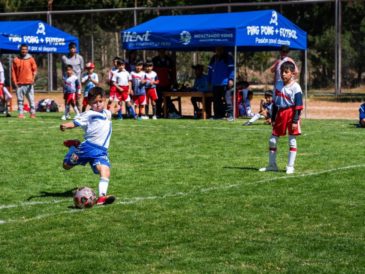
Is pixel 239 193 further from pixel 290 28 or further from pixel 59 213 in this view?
pixel 290 28

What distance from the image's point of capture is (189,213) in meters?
10.2

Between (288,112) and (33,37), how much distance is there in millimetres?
17717

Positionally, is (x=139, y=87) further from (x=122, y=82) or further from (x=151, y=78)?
(x=122, y=82)

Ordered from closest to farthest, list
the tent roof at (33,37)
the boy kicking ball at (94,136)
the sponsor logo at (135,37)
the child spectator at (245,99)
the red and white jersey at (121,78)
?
the boy kicking ball at (94,136), the red and white jersey at (121,78), the sponsor logo at (135,37), the child spectator at (245,99), the tent roof at (33,37)

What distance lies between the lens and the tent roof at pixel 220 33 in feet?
84.1

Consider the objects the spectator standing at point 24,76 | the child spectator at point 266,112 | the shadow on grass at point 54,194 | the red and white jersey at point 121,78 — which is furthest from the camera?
the spectator standing at point 24,76

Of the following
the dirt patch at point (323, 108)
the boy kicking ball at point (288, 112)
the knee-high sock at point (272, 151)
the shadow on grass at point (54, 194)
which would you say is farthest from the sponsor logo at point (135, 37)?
the shadow on grass at point (54, 194)

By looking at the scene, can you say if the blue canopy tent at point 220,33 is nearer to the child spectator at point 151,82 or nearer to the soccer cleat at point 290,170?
the child spectator at point 151,82

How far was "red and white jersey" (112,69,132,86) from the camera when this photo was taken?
2633 centimetres

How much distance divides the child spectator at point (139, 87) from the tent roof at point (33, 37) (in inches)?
181

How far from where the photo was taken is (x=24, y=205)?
10914mm

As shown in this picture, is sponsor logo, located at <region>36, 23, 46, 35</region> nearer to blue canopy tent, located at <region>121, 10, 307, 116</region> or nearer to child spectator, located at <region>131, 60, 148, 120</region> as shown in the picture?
blue canopy tent, located at <region>121, 10, 307, 116</region>

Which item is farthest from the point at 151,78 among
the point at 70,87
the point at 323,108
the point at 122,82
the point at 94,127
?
the point at 94,127

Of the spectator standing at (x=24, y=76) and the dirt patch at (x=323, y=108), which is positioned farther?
the dirt patch at (x=323, y=108)
